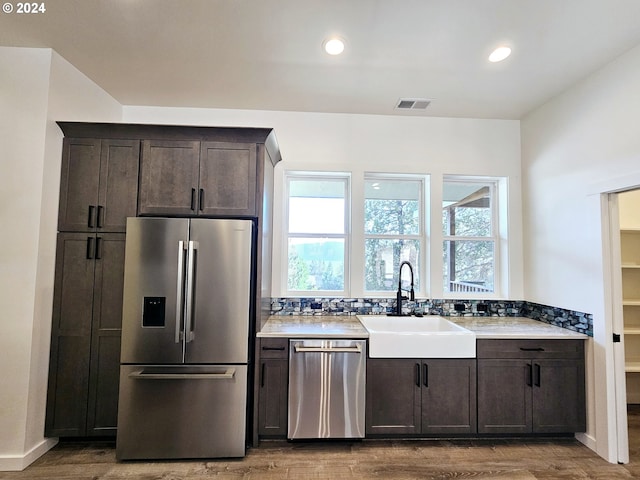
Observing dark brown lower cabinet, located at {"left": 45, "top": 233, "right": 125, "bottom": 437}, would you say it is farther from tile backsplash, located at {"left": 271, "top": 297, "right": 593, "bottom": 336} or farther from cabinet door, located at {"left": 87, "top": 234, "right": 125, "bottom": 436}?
tile backsplash, located at {"left": 271, "top": 297, "right": 593, "bottom": 336}

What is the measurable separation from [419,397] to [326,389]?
73cm

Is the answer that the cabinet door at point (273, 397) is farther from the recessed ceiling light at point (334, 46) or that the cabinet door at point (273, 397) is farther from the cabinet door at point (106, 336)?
the recessed ceiling light at point (334, 46)

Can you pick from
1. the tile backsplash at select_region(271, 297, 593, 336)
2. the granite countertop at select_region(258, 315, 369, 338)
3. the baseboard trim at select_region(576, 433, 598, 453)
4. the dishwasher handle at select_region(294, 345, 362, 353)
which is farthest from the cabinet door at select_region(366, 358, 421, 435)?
the baseboard trim at select_region(576, 433, 598, 453)

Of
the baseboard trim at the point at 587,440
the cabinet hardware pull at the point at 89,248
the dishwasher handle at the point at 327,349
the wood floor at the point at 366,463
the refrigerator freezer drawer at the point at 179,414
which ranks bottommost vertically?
the wood floor at the point at 366,463

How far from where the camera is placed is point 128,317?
2.31m

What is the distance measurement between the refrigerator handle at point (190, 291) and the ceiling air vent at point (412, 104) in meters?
2.27

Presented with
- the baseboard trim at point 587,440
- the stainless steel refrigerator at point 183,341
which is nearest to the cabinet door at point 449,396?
the baseboard trim at point 587,440

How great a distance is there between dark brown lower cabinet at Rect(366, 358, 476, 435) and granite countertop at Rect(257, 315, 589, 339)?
330mm

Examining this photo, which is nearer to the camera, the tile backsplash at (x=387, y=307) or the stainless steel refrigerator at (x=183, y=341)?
the stainless steel refrigerator at (x=183, y=341)

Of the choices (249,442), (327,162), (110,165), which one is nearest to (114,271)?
(110,165)

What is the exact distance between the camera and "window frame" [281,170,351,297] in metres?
3.30

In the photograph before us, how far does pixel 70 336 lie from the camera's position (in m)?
2.45

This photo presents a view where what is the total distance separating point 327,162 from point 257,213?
109cm

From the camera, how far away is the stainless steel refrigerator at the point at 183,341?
7.55ft
